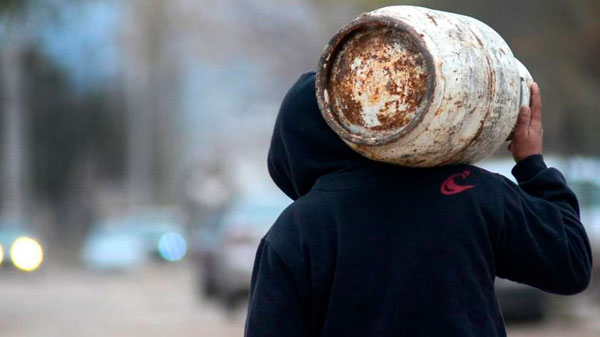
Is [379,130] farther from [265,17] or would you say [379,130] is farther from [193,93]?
[193,93]

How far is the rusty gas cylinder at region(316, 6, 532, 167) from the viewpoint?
2.63 m

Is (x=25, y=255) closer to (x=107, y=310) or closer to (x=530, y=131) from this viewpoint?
(x=107, y=310)

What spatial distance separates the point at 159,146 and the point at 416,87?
212 ft

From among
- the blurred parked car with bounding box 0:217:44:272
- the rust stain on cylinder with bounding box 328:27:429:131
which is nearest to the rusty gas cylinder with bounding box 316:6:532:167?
the rust stain on cylinder with bounding box 328:27:429:131

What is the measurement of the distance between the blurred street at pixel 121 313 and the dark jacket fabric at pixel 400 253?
9.23 meters

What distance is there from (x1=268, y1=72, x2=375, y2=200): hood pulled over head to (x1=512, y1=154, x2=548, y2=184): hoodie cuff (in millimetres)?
429

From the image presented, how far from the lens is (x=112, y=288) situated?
2377cm

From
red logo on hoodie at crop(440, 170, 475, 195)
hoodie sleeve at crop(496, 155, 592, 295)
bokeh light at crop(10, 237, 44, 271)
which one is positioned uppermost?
bokeh light at crop(10, 237, 44, 271)

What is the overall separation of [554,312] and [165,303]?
7.37 m

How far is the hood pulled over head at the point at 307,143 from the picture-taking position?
2.86 meters

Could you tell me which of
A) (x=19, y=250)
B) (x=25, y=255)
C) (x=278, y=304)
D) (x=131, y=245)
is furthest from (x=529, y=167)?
(x=131, y=245)

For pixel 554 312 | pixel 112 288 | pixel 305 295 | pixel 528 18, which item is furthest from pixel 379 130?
pixel 112 288

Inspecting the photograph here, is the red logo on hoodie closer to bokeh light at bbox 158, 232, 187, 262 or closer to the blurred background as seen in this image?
the blurred background

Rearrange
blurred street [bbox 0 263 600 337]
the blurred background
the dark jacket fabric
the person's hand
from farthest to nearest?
blurred street [bbox 0 263 600 337] < the blurred background < the person's hand < the dark jacket fabric
